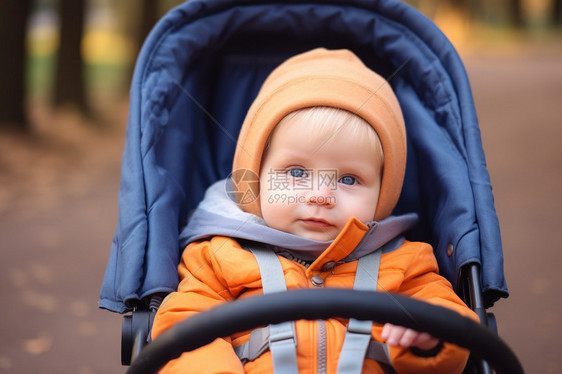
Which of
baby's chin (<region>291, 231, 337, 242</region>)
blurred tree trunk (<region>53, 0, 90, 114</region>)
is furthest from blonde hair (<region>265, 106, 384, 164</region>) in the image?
blurred tree trunk (<region>53, 0, 90, 114</region>)

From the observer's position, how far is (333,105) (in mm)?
1797

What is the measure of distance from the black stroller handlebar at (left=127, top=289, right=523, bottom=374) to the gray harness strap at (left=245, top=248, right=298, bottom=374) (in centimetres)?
48

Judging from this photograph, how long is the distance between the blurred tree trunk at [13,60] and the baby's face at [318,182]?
4625mm

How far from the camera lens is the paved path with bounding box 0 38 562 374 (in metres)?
2.96

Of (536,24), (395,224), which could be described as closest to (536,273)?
(395,224)

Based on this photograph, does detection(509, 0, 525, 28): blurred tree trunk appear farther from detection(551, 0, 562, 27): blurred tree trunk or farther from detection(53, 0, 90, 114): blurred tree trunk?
detection(53, 0, 90, 114): blurred tree trunk

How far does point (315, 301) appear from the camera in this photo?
104 cm

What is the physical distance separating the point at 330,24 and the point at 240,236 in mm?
958

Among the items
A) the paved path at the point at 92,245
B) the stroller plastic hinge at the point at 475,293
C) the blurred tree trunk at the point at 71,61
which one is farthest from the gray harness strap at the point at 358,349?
the blurred tree trunk at the point at 71,61

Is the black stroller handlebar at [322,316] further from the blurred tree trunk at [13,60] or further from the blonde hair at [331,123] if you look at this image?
the blurred tree trunk at [13,60]

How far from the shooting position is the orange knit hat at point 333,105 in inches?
71.4

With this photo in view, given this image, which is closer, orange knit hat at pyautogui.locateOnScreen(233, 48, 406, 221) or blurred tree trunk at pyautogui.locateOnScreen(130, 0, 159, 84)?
orange knit hat at pyautogui.locateOnScreen(233, 48, 406, 221)

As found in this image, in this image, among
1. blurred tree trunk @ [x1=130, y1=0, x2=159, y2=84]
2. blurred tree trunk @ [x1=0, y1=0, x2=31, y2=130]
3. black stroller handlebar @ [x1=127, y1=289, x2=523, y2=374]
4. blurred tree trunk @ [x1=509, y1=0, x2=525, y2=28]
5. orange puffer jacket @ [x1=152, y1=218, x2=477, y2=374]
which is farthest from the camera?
blurred tree trunk @ [x1=509, y1=0, x2=525, y2=28]

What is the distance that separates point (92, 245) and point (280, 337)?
2809mm
